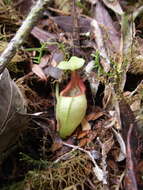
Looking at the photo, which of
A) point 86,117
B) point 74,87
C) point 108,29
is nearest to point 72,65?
point 74,87

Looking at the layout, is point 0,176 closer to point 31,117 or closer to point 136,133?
point 31,117

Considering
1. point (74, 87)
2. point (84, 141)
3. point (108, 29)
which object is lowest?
point (84, 141)

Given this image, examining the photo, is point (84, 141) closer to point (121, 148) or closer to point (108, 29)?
point (121, 148)

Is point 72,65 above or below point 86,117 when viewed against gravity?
above

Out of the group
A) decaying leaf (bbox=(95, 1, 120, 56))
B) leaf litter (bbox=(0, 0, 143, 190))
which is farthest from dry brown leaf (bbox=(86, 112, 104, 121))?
decaying leaf (bbox=(95, 1, 120, 56))

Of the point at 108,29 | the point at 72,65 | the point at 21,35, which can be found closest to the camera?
the point at 21,35

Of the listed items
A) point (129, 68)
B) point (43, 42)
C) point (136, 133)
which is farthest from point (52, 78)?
point (136, 133)

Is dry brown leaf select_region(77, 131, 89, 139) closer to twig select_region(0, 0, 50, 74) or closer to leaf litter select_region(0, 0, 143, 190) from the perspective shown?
leaf litter select_region(0, 0, 143, 190)
